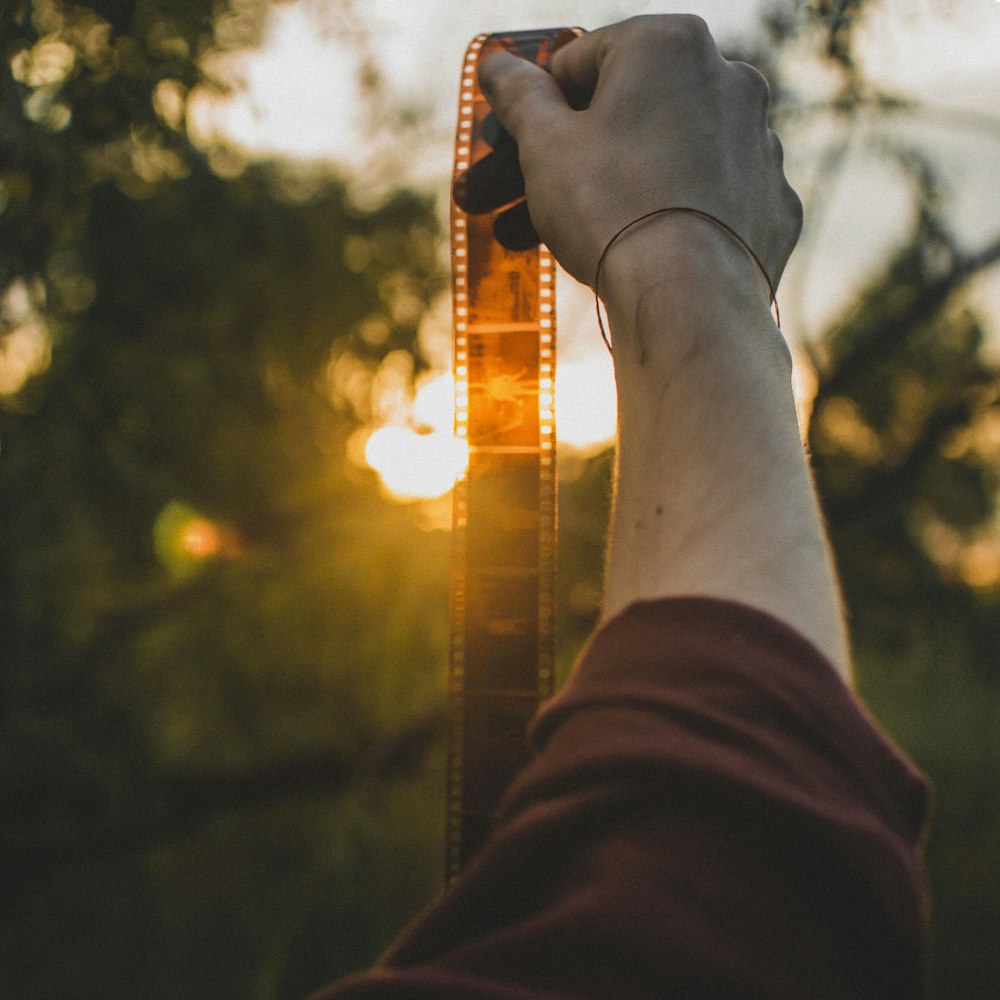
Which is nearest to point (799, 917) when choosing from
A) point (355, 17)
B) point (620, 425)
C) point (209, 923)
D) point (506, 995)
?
point (506, 995)

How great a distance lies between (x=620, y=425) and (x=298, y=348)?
278 centimetres

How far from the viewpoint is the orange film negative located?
0.90 metres

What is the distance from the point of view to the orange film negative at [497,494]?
0.90 m

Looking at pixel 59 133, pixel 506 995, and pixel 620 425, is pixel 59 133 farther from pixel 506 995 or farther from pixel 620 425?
pixel 506 995

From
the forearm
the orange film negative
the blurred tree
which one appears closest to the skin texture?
the forearm

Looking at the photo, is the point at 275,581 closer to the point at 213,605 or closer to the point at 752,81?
the point at 213,605

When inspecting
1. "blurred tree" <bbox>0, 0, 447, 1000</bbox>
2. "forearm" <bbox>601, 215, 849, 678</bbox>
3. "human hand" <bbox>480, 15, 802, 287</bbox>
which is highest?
"human hand" <bbox>480, 15, 802, 287</bbox>

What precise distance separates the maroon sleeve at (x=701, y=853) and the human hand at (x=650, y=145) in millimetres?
355

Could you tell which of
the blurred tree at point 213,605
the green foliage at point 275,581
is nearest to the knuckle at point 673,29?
the green foliage at point 275,581

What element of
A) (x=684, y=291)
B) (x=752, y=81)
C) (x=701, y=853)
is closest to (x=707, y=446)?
(x=684, y=291)

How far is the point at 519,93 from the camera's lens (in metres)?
0.77

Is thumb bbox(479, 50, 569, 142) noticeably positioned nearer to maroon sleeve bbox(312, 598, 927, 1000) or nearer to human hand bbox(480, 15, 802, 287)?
human hand bbox(480, 15, 802, 287)

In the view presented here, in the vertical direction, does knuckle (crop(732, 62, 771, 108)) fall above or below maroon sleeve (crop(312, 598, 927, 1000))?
above

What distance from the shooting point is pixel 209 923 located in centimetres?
375
